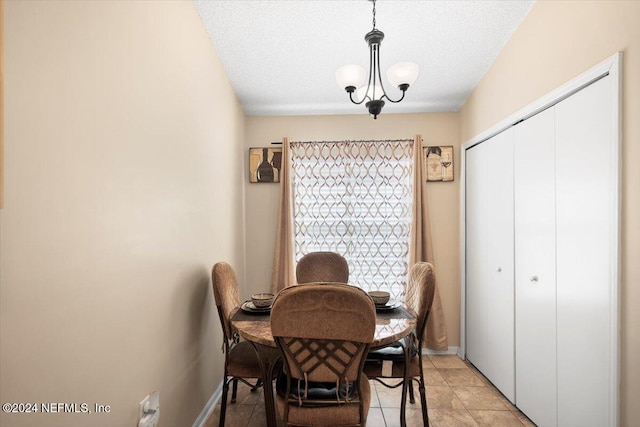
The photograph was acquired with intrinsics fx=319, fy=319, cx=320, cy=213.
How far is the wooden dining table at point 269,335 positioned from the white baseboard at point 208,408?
2.18 ft

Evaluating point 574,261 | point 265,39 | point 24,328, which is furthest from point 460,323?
point 24,328

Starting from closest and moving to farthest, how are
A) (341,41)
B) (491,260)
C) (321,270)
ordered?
(341,41)
(491,260)
(321,270)

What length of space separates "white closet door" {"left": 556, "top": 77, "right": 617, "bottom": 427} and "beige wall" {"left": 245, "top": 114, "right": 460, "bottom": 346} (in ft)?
5.15

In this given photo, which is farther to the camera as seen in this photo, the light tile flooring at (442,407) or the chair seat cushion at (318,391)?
the light tile flooring at (442,407)

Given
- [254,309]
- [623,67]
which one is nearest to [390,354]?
[254,309]

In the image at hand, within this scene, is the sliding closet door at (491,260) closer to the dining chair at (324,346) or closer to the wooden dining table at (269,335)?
the wooden dining table at (269,335)

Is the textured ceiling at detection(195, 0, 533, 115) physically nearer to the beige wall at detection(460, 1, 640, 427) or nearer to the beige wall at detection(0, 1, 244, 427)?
the beige wall at detection(460, 1, 640, 427)

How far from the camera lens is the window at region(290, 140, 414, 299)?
3363 millimetres

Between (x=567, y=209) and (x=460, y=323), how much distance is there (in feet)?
6.39

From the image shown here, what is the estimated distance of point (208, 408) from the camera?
7.25 ft

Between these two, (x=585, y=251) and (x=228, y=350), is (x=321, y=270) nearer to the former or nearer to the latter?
(x=228, y=350)

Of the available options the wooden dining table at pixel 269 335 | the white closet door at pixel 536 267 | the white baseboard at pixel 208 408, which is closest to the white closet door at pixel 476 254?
the white closet door at pixel 536 267

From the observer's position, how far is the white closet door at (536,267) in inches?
74.2

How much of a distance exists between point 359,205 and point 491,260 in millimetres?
1333
